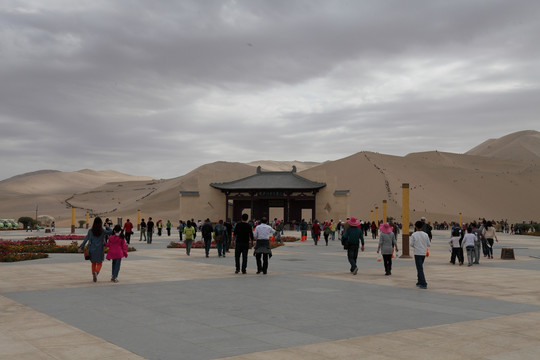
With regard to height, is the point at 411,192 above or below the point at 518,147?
below

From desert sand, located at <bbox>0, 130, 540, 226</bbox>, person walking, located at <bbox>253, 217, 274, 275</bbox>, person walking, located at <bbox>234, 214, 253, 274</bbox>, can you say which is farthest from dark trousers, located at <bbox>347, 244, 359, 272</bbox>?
desert sand, located at <bbox>0, 130, 540, 226</bbox>

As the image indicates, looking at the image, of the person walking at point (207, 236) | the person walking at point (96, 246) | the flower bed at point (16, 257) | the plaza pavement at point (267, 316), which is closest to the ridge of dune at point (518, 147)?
the person walking at point (207, 236)

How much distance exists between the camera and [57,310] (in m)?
9.41

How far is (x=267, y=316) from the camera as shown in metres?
8.95

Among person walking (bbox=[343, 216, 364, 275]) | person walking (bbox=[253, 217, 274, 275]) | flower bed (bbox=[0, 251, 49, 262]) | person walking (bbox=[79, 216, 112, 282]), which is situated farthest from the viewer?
flower bed (bbox=[0, 251, 49, 262])

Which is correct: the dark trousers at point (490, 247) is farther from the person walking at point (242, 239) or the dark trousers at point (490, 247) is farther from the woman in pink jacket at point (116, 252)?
the woman in pink jacket at point (116, 252)

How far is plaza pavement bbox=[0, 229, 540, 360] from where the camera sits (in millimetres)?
6672

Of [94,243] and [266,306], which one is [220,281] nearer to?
[94,243]

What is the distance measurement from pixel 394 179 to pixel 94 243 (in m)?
108

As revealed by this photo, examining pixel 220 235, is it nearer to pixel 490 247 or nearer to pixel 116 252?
pixel 116 252

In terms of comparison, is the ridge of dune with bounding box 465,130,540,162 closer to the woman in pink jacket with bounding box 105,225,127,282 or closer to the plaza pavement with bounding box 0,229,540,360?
the plaza pavement with bounding box 0,229,540,360

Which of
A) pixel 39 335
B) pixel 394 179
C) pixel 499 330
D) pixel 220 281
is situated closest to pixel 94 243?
pixel 220 281

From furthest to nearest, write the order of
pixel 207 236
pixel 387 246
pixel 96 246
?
pixel 207 236 → pixel 387 246 → pixel 96 246

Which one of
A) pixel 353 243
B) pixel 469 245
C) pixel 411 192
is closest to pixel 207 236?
pixel 353 243
